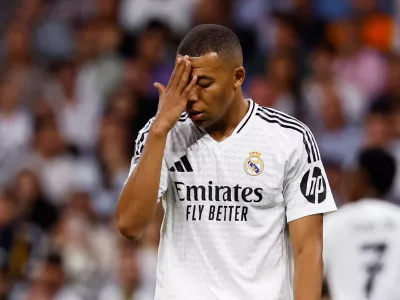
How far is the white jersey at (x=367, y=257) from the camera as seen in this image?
602 centimetres

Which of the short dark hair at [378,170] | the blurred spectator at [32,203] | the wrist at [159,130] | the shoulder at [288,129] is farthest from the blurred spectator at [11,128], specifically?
the wrist at [159,130]

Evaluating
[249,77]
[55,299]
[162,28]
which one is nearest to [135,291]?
[55,299]

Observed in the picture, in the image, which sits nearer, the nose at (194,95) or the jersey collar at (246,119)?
the nose at (194,95)

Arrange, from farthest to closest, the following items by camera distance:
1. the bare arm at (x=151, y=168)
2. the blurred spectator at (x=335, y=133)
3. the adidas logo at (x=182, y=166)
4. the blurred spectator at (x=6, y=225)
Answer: the blurred spectator at (x=335, y=133), the blurred spectator at (x=6, y=225), the adidas logo at (x=182, y=166), the bare arm at (x=151, y=168)

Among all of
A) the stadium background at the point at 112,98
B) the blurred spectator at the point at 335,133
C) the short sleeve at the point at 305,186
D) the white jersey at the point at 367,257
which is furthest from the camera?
the blurred spectator at the point at 335,133

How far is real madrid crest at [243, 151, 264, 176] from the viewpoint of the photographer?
461cm

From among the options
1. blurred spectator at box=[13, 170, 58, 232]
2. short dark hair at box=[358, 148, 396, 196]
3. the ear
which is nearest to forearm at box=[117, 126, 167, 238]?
the ear

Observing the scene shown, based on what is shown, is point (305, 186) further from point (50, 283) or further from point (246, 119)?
point (50, 283)

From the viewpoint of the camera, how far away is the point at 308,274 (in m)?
4.49

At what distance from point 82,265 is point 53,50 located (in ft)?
12.0

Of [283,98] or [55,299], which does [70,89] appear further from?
[55,299]

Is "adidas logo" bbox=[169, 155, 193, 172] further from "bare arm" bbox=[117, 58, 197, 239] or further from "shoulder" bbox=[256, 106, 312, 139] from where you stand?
"shoulder" bbox=[256, 106, 312, 139]

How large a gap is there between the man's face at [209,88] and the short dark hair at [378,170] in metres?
1.92

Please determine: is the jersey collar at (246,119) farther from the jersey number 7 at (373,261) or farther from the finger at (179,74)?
the jersey number 7 at (373,261)
